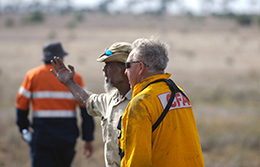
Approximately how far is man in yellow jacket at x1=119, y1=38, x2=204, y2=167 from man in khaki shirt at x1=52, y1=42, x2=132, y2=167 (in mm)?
543


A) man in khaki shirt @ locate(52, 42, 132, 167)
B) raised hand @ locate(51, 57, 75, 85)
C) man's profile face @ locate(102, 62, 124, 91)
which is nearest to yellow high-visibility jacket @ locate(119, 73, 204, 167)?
man in khaki shirt @ locate(52, 42, 132, 167)

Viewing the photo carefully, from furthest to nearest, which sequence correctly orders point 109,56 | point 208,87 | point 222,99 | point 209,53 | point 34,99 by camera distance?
point 209,53 → point 208,87 → point 222,99 → point 34,99 → point 109,56

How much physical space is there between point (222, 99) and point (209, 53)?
1798 cm

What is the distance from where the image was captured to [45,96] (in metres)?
4.83

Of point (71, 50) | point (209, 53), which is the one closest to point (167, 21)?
point (209, 53)

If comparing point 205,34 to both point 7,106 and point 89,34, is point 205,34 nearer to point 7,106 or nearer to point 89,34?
point 89,34

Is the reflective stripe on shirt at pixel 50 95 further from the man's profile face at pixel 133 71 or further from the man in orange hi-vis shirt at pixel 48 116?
the man's profile face at pixel 133 71

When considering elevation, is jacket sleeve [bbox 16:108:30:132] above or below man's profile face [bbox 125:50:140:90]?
below

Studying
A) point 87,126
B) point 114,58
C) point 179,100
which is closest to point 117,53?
point 114,58

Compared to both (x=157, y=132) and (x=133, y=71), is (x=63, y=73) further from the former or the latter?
(x=157, y=132)

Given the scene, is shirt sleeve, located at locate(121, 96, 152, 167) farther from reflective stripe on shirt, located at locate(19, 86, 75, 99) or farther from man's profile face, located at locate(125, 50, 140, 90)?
reflective stripe on shirt, located at locate(19, 86, 75, 99)

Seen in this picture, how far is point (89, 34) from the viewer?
41.9m

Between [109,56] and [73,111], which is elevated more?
[109,56]

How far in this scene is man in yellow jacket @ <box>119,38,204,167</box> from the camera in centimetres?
248
